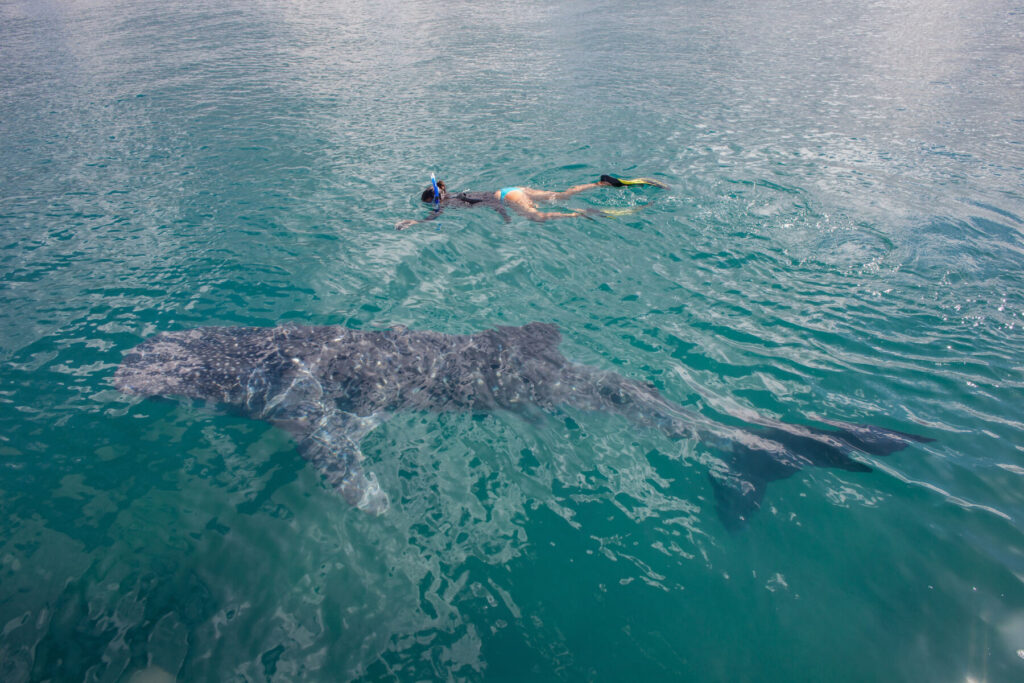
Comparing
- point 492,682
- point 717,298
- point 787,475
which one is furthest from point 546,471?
point 717,298

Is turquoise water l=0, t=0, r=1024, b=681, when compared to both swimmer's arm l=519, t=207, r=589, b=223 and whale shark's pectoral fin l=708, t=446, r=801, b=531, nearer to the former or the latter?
whale shark's pectoral fin l=708, t=446, r=801, b=531

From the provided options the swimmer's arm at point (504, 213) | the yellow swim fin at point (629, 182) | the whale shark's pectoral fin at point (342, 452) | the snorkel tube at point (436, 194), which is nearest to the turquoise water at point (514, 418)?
the whale shark's pectoral fin at point (342, 452)

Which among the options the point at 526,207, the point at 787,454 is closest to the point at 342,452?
the point at 787,454

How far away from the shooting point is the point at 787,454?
6844 mm

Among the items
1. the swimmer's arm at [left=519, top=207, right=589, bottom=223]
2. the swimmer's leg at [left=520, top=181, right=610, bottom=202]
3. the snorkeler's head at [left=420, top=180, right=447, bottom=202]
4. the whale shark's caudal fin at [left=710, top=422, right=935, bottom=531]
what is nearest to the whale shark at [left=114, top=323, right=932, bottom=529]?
the whale shark's caudal fin at [left=710, top=422, right=935, bottom=531]

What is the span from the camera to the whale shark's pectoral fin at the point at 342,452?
6.57 meters

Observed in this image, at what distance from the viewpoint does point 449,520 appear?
20.6 ft

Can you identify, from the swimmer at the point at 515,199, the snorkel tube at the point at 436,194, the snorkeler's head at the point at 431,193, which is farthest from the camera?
the swimmer at the point at 515,199

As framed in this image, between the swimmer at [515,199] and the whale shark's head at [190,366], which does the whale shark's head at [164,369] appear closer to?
the whale shark's head at [190,366]

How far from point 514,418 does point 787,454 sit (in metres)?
3.78

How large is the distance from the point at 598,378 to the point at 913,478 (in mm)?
4254

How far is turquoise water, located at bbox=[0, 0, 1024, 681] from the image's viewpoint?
5102 millimetres

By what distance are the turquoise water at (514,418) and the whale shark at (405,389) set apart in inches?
11.5

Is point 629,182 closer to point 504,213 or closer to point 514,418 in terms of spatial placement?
point 504,213
